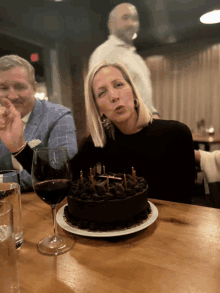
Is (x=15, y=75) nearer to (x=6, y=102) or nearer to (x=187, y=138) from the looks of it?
(x=6, y=102)

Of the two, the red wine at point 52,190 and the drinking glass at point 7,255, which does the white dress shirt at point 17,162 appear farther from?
the drinking glass at point 7,255

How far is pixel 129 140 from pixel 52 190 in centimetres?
90

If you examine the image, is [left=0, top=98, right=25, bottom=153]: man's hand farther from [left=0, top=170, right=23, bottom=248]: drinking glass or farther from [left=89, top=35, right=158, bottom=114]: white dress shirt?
[left=0, top=170, right=23, bottom=248]: drinking glass

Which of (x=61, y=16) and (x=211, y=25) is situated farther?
(x=61, y=16)

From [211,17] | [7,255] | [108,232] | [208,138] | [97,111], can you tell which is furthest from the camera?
[208,138]

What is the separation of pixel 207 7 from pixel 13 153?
149cm

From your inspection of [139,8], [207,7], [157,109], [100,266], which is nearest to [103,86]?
[157,109]

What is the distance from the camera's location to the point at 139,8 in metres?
1.41

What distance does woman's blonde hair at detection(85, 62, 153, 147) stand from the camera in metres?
1.45

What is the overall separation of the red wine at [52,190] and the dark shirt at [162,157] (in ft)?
2.75

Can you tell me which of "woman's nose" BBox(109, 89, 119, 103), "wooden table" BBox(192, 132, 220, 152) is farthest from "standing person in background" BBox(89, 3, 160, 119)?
"wooden table" BBox(192, 132, 220, 152)

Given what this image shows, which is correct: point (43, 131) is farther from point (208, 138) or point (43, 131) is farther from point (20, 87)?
point (208, 138)

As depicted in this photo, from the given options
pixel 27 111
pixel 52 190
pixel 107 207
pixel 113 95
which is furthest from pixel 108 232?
pixel 27 111

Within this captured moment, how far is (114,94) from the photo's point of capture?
1.44m
